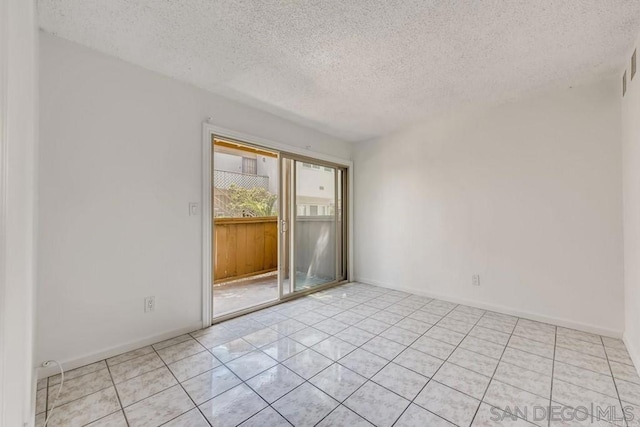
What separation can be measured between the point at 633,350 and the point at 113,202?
4190mm

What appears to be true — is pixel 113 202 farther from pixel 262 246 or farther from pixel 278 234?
pixel 262 246

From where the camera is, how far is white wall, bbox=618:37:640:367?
78.2 inches

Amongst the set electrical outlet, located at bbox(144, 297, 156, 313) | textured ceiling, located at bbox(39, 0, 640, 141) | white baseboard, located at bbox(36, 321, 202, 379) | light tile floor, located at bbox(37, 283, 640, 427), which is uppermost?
textured ceiling, located at bbox(39, 0, 640, 141)

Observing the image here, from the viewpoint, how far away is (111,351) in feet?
7.03

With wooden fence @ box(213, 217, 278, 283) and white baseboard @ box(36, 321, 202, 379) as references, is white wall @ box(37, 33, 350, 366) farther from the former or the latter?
wooden fence @ box(213, 217, 278, 283)

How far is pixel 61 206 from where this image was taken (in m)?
1.95

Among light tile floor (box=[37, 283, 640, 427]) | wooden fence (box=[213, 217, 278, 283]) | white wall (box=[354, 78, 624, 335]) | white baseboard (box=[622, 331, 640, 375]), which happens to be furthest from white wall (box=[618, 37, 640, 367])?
wooden fence (box=[213, 217, 278, 283])

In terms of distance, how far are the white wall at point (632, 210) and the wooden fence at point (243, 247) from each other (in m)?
4.68

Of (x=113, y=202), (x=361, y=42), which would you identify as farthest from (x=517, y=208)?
(x=113, y=202)

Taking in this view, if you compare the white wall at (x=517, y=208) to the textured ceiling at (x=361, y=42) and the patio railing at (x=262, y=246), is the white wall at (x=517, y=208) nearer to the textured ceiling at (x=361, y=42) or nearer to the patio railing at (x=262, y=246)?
the textured ceiling at (x=361, y=42)

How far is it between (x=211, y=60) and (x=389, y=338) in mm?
2827

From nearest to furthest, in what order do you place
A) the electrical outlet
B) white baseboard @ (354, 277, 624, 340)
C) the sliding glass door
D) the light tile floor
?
1. the light tile floor
2. the electrical outlet
3. white baseboard @ (354, 277, 624, 340)
4. the sliding glass door

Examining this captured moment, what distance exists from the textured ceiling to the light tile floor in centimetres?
236

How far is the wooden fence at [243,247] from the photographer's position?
4.61 m
